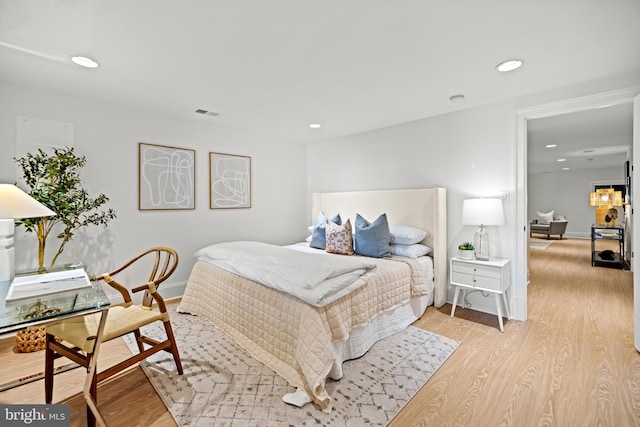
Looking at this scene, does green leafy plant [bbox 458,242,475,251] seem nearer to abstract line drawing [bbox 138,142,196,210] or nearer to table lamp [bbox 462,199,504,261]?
table lamp [bbox 462,199,504,261]

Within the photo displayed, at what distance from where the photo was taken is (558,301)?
11.8 feet

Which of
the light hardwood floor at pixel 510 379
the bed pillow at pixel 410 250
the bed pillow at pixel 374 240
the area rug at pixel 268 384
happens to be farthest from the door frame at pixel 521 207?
the bed pillow at pixel 374 240

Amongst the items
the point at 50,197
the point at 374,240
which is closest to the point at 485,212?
the point at 374,240

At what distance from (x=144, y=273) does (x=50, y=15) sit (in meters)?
2.57

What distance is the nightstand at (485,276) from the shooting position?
279cm

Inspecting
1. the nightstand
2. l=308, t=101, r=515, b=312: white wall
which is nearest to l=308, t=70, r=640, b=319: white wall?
l=308, t=101, r=515, b=312: white wall

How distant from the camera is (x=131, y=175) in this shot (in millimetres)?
3314

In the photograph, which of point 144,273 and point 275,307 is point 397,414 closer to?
point 275,307

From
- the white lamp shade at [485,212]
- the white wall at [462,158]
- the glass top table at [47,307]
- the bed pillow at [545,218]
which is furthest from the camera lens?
the bed pillow at [545,218]

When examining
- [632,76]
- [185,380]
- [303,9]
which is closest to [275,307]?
[185,380]

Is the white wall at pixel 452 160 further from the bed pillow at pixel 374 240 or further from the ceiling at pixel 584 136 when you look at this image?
the ceiling at pixel 584 136

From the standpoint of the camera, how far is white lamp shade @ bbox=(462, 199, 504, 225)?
2.92 meters

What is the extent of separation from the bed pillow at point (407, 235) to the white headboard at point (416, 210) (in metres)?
0.12

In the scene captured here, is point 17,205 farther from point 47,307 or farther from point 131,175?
point 131,175
